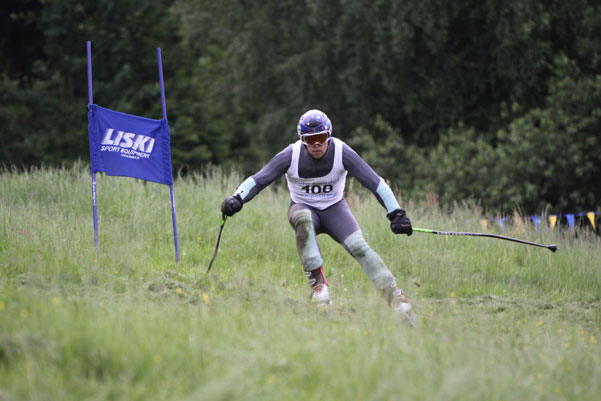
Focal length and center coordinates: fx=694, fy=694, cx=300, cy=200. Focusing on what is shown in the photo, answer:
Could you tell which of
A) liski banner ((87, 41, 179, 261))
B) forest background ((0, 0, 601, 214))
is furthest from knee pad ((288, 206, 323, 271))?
forest background ((0, 0, 601, 214))

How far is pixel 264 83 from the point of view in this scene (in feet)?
87.0

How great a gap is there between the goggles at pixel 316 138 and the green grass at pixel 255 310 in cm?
153

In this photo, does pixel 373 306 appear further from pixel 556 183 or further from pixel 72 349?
pixel 556 183

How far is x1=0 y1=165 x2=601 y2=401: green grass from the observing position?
419 centimetres

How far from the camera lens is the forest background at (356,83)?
1980cm

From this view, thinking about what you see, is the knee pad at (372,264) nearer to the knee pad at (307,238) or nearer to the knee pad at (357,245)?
the knee pad at (357,245)

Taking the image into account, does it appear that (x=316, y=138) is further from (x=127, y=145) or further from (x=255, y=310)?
(x=127, y=145)

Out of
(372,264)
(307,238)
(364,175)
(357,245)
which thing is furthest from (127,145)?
(372,264)

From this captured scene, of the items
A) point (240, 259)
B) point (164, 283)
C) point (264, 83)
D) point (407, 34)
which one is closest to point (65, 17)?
point (264, 83)

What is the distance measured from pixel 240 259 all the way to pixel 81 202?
2.58 meters

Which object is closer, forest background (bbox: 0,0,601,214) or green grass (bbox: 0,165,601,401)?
green grass (bbox: 0,165,601,401)

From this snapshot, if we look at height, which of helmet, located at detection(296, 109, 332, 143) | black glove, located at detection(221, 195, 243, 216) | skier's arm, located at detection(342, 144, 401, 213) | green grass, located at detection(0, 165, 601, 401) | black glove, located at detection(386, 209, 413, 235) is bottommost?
green grass, located at detection(0, 165, 601, 401)

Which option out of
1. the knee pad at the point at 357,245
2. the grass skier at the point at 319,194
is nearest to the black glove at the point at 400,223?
the grass skier at the point at 319,194

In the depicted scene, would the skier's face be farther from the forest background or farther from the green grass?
the forest background
